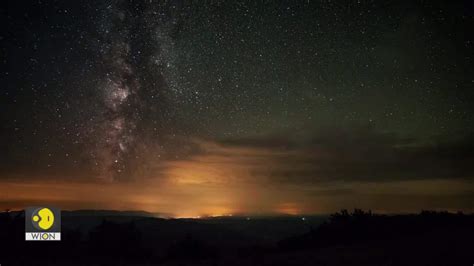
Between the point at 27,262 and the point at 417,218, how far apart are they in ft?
60.2

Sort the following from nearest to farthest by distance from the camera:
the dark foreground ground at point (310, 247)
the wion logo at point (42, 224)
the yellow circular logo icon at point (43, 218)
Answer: the dark foreground ground at point (310, 247), the wion logo at point (42, 224), the yellow circular logo icon at point (43, 218)

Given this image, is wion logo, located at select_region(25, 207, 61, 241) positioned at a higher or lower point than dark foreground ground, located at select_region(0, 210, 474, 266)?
higher

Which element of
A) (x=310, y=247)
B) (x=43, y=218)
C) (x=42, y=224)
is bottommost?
(x=310, y=247)

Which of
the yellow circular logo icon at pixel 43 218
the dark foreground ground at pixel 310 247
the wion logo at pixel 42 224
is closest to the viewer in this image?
the dark foreground ground at pixel 310 247

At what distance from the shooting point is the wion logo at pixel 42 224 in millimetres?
18286

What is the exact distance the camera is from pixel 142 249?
850 inches

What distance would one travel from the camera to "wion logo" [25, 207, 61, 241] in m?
18.3

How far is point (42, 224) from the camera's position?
1875 cm

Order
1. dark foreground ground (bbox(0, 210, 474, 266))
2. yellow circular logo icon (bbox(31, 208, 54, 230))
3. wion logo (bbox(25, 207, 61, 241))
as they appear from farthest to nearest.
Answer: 1. yellow circular logo icon (bbox(31, 208, 54, 230))
2. wion logo (bbox(25, 207, 61, 241))
3. dark foreground ground (bbox(0, 210, 474, 266))

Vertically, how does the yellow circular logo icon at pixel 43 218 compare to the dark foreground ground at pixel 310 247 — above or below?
above

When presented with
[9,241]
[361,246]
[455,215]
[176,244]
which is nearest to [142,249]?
[176,244]

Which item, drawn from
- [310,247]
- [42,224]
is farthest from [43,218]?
[310,247]

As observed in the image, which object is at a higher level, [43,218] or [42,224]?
[43,218]

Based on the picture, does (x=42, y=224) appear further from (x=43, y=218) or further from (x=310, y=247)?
(x=310, y=247)
